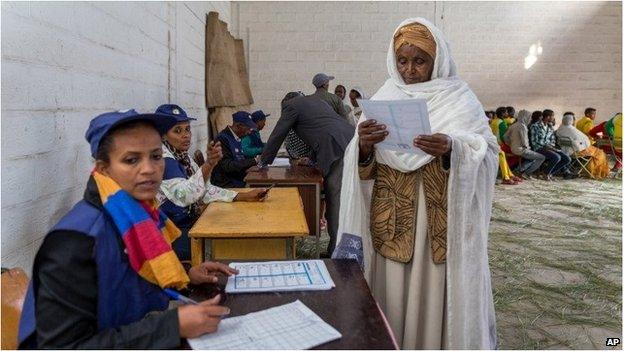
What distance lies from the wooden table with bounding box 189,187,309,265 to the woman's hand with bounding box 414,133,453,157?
774mm

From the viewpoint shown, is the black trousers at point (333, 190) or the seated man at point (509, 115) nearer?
the black trousers at point (333, 190)

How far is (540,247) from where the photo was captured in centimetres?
469

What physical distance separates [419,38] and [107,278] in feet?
4.16

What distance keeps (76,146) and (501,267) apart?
3.30m

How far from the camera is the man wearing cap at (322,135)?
3977mm

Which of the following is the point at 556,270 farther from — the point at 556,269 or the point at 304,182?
the point at 304,182

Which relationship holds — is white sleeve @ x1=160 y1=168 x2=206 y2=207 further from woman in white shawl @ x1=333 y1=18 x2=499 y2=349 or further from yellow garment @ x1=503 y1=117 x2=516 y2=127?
yellow garment @ x1=503 y1=117 x2=516 y2=127

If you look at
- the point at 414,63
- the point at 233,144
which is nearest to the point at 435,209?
the point at 414,63

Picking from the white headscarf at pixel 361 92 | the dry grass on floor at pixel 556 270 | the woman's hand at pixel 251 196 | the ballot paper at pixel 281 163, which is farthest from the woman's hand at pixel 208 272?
the white headscarf at pixel 361 92

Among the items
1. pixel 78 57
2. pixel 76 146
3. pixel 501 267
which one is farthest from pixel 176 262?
pixel 501 267

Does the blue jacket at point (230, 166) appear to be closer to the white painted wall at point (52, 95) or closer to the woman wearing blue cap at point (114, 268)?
the white painted wall at point (52, 95)

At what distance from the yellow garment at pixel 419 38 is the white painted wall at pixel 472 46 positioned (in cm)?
728

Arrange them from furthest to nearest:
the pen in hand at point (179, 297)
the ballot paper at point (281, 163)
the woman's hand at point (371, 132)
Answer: the ballot paper at point (281, 163), the woman's hand at point (371, 132), the pen in hand at point (179, 297)

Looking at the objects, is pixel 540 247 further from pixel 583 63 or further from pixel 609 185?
pixel 583 63
